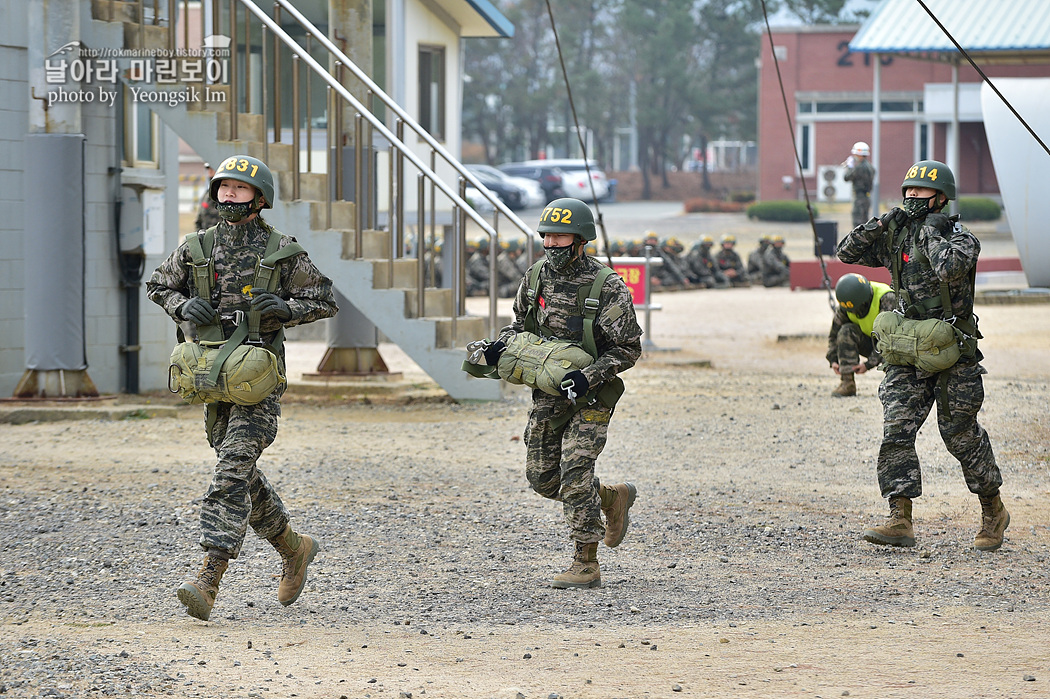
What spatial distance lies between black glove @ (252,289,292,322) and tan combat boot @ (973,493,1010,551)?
3.66 m

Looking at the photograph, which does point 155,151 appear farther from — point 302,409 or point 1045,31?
point 1045,31

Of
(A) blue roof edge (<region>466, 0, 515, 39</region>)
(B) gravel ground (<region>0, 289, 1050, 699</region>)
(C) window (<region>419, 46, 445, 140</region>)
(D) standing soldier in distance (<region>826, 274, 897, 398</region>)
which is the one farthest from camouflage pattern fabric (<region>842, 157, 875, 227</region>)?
(B) gravel ground (<region>0, 289, 1050, 699</region>)

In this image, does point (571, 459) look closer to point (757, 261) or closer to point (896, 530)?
point (896, 530)

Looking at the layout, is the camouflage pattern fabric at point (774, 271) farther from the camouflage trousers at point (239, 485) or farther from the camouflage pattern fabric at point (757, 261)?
the camouflage trousers at point (239, 485)

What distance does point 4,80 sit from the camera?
11.8m

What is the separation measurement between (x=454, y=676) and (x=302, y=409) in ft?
24.7

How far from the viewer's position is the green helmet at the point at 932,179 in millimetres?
6777

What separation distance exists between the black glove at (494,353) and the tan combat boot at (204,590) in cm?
144

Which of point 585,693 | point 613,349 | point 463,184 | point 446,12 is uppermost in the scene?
point 446,12

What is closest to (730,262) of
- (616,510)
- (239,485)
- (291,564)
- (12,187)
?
(12,187)

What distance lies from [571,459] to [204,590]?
5.53 feet

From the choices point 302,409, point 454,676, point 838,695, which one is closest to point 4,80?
point 302,409

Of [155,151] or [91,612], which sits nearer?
[91,612]

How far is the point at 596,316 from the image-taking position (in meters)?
6.19
